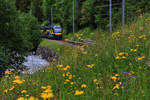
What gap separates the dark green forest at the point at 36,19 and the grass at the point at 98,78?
13.9 feet

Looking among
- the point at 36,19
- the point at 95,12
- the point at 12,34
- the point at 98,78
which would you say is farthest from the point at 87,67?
the point at 95,12

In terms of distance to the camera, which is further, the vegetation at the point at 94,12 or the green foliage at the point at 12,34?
the vegetation at the point at 94,12

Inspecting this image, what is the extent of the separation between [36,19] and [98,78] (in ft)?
82.8

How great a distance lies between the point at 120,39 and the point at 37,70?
2799 millimetres

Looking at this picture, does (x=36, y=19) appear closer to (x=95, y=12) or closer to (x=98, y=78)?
(x=95, y=12)

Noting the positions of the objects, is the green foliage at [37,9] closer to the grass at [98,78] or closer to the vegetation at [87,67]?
the vegetation at [87,67]

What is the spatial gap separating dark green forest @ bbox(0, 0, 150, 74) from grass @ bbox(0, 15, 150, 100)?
4232 mm

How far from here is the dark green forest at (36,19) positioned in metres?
14.2

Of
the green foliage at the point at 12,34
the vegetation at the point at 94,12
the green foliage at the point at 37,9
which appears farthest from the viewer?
the green foliage at the point at 37,9

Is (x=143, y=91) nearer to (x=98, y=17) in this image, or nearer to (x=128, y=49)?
(x=128, y=49)

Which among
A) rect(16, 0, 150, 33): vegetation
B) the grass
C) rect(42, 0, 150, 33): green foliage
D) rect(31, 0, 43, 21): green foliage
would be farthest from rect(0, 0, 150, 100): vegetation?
rect(31, 0, 43, 21): green foliage


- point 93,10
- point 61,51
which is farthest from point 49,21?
point 61,51

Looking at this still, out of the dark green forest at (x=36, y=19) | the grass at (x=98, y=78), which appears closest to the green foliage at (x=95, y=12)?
the dark green forest at (x=36, y=19)

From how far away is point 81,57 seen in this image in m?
6.00
